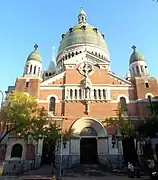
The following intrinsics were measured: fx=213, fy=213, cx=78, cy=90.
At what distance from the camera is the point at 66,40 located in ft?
135

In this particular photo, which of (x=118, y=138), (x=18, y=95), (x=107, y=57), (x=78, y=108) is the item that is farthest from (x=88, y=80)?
(x=107, y=57)

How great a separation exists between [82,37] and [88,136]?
20598mm

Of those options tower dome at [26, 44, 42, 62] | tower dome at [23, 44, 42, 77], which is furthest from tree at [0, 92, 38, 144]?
tower dome at [26, 44, 42, 62]

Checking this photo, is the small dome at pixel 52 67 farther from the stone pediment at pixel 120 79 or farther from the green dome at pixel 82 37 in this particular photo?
the stone pediment at pixel 120 79

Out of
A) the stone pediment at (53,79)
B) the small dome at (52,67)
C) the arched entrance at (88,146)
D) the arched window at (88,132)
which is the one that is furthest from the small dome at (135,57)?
the small dome at (52,67)

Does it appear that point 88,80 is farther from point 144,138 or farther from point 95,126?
point 144,138

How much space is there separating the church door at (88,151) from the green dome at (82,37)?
62.8 ft

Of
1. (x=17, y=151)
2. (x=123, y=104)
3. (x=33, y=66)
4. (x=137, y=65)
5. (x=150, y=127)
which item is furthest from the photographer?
(x=137, y=65)

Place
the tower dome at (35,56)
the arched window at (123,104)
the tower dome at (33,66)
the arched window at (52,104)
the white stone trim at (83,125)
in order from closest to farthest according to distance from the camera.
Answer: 1. the white stone trim at (83,125)
2. the arched window at (123,104)
3. the arched window at (52,104)
4. the tower dome at (33,66)
5. the tower dome at (35,56)

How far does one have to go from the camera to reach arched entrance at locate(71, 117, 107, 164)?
25250 millimetres

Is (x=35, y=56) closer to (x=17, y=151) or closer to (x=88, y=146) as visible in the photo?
(x=17, y=151)

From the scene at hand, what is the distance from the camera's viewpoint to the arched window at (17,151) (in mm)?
24281

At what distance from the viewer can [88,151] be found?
2573 centimetres

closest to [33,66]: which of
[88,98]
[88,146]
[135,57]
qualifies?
[88,98]
